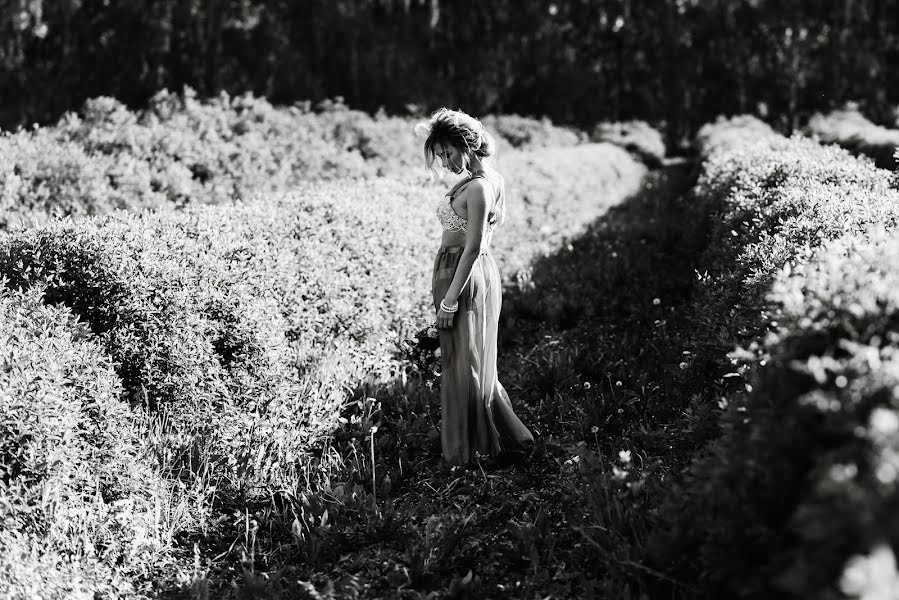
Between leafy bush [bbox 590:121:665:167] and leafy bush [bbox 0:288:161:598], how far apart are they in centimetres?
2005

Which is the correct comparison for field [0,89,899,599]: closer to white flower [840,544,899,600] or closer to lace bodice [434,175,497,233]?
white flower [840,544,899,600]

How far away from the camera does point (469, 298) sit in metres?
4.20

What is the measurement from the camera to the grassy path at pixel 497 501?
3.26 m

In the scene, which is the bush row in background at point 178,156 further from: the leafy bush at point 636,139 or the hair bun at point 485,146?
the leafy bush at point 636,139

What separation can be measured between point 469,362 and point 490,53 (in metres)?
25.0

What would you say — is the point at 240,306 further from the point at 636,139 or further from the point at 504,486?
the point at 636,139

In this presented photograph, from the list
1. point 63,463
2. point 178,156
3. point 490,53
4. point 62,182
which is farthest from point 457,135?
point 490,53

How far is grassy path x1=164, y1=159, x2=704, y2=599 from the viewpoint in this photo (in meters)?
3.26

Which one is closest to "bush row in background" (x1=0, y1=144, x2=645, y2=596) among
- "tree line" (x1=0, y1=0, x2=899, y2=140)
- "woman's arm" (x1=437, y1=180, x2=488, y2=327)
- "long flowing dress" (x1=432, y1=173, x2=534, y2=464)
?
"long flowing dress" (x1=432, y1=173, x2=534, y2=464)

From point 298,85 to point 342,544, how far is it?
18138mm

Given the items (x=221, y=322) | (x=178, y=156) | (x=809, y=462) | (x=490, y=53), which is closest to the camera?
(x=809, y=462)

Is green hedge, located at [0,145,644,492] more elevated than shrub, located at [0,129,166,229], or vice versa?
shrub, located at [0,129,166,229]

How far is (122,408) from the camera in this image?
3719mm

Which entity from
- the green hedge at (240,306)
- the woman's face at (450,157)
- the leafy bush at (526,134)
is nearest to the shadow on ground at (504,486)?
the green hedge at (240,306)
